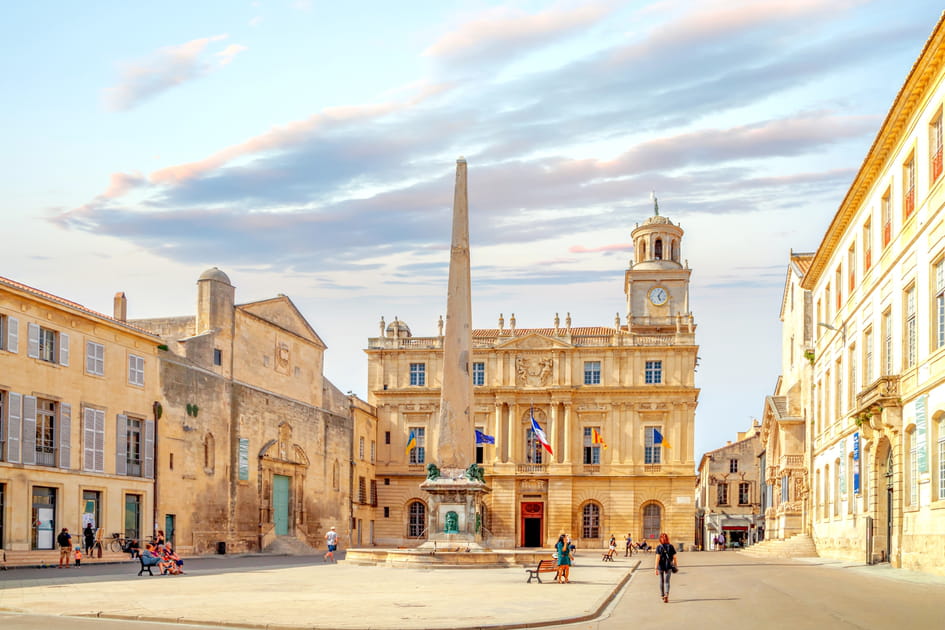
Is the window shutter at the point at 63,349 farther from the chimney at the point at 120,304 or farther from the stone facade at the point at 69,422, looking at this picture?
the chimney at the point at 120,304

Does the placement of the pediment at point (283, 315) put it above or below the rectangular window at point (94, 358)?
above

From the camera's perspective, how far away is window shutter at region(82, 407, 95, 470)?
3609 centimetres

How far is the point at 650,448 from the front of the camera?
222 feet

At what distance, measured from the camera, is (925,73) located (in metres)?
24.7

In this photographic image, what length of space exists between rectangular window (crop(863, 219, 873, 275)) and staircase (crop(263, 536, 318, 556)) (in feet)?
92.7

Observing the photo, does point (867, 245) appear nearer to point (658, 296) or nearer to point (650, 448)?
point (650, 448)

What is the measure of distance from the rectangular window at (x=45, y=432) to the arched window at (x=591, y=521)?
39626mm

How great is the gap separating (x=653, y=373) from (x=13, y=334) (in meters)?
43.5

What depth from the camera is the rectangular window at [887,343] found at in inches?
1176

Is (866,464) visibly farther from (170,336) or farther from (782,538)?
(170,336)

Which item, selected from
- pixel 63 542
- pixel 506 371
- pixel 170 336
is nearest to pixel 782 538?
pixel 506 371

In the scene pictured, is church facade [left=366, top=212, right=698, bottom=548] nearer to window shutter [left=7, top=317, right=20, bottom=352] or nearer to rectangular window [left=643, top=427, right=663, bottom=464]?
rectangular window [left=643, top=427, right=663, bottom=464]

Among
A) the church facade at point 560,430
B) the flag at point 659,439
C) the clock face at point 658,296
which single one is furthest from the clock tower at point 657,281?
the flag at point 659,439

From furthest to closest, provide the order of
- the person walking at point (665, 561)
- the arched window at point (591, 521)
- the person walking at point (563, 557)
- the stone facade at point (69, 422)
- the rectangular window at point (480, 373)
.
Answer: the rectangular window at point (480, 373) < the arched window at point (591, 521) < the stone facade at point (69, 422) < the person walking at point (563, 557) < the person walking at point (665, 561)
